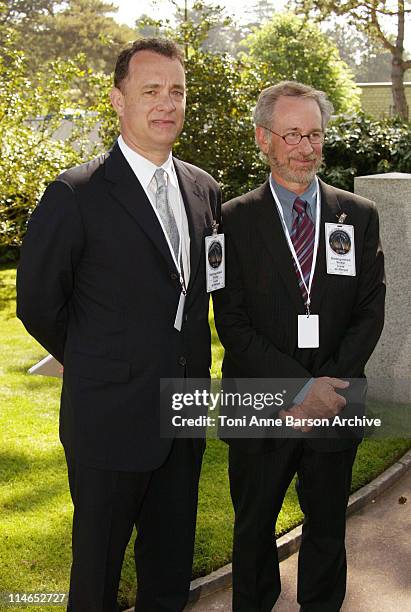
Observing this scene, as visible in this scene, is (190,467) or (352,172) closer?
(190,467)

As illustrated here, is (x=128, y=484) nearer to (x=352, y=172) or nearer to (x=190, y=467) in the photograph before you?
(x=190, y=467)

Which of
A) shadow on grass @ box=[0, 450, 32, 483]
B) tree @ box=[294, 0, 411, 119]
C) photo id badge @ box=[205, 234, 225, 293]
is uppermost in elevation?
tree @ box=[294, 0, 411, 119]

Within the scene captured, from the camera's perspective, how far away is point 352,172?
1040cm

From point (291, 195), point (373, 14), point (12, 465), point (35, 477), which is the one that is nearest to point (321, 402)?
point (291, 195)

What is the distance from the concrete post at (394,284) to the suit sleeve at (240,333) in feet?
9.99

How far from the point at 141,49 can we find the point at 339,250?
44.1 inches

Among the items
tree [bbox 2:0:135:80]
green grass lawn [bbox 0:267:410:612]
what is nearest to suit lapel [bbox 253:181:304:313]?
green grass lawn [bbox 0:267:410:612]

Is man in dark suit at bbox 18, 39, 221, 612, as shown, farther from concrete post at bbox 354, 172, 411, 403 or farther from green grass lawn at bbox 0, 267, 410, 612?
concrete post at bbox 354, 172, 411, 403

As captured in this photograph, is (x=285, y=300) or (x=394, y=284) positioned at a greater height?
(x=285, y=300)

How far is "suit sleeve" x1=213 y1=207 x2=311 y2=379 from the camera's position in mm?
3400

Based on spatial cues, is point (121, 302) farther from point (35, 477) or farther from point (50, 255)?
point (35, 477)

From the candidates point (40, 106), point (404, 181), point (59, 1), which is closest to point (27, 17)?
point (59, 1)

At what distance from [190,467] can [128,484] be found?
29cm

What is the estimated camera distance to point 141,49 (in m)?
3.12
